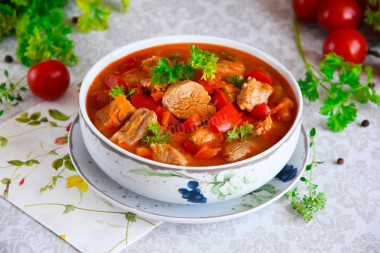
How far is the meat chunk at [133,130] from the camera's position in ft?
9.99

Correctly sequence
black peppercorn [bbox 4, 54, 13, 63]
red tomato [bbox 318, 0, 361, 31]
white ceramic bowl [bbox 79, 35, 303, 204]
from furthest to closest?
red tomato [bbox 318, 0, 361, 31] → black peppercorn [bbox 4, 54, 13, 63] → white ceramic bowl [bbox 79, 35, 303, 204]

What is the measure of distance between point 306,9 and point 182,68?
7.91 feet

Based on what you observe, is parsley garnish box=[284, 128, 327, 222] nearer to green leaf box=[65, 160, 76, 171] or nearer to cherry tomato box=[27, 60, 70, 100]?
green leaf box=[65, 160, 76, 171]

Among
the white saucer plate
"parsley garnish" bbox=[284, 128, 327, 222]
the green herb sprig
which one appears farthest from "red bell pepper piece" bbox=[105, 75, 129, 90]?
"parsley garnish" bbox=[284, 128, 327, 222]

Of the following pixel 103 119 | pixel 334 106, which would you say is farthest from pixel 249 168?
pixel 334 106

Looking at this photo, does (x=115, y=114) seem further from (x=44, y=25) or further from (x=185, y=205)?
(x=44, y=25)

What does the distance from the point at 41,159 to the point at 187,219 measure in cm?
134

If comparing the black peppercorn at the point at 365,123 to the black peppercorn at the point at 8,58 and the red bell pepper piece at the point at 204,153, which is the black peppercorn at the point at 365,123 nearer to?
the red bell pepper piece at the point at 204,153

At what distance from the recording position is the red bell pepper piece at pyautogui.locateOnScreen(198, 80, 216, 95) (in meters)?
3.41

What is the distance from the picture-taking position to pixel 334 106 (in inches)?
156

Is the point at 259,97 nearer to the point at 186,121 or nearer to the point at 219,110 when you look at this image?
the point at 219,110

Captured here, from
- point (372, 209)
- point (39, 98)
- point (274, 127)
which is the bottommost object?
point (372, 209)

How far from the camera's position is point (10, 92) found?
424 cm

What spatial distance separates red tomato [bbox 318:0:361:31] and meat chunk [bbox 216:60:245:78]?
1.78 meters
